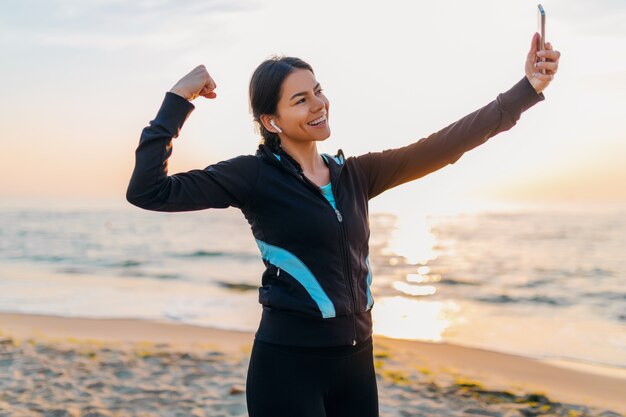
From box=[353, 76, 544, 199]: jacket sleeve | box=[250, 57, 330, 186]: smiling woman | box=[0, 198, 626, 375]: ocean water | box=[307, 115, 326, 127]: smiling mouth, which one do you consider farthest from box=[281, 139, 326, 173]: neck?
box=[0, 198, 626, 375]: ocean water

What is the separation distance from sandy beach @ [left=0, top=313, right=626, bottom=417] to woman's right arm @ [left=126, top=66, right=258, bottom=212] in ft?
12.4

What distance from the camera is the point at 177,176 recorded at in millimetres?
2266

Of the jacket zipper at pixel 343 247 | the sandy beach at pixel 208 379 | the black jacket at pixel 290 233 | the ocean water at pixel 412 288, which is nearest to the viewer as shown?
the black jacket at pixel 290 233

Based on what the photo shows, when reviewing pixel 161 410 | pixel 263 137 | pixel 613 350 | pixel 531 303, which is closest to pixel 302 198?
pixel 263 137

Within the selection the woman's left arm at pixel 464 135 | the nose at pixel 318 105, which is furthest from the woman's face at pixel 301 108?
the woman's left arm at pixel 464 135

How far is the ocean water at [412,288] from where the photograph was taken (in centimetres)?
1031

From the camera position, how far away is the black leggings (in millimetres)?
2334

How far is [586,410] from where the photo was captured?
6.17 metres

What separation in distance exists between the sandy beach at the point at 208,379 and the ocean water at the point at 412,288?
3.53ft

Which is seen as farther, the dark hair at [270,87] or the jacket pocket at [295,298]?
the dark hair at [270,87]

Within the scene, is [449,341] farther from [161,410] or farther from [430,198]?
[430,198]

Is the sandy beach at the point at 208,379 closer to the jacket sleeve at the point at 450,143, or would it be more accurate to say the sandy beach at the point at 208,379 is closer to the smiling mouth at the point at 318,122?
the jacket sleeve at the point at 450,143

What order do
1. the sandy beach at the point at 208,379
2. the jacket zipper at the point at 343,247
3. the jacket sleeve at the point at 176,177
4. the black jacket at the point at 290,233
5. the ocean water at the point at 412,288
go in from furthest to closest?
the ocean water at the point at 412,288 < the sandy beach at the point at 208,379 < the jacket zipper at the point at 343,247 < the black jacket at the point at 290,233 < the jacket sleeve at the point at 176,177

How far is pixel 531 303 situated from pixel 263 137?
1220cm
